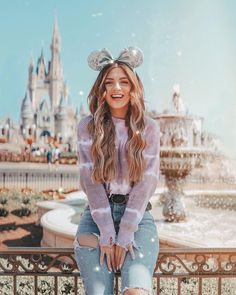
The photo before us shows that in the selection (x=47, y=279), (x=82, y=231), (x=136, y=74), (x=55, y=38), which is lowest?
(x=47, y=279)

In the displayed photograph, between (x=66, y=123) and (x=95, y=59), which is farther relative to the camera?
(x=66, y=123)

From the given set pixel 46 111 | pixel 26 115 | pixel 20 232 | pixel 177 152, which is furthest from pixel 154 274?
pixel 46 111

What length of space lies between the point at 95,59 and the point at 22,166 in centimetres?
1784

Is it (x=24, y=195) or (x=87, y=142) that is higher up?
(x=87, y=142)

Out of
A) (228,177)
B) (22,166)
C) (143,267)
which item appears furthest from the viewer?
(22,166)

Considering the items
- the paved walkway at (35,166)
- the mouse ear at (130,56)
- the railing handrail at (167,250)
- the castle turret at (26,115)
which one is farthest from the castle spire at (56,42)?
the mouse ear at (130,56)

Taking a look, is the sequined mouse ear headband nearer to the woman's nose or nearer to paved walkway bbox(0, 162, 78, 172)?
the woman's nose

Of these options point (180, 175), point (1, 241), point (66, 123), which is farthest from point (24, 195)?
point (66, 123)

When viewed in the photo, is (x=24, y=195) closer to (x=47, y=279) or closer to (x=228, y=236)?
(x=228, y=236)

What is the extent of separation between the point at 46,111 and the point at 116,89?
5121 centimetres

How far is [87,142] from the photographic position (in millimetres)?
1987

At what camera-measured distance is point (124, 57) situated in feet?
6.75

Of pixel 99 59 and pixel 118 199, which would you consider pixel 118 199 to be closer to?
pixel 118 199

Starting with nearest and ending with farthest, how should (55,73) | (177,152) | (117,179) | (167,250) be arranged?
(117,179)
(167,250)
(177,152)
(55,73)
